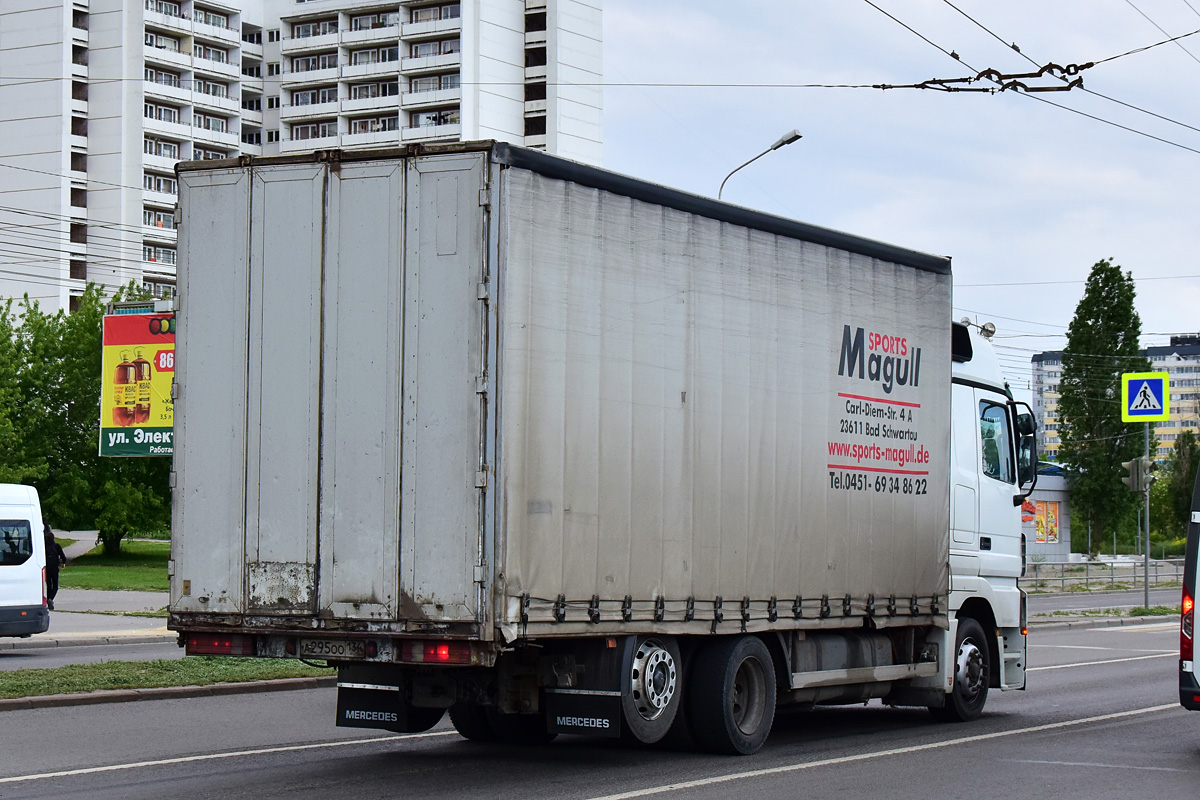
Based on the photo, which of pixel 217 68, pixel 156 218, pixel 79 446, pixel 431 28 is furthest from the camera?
pixel 217 68

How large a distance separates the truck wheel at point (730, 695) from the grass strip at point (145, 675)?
5.12m

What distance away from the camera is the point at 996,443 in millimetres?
13727

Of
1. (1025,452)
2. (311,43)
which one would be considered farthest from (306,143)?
(1025,452)

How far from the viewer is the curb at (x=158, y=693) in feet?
44.8

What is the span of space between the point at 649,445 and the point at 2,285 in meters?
93.5

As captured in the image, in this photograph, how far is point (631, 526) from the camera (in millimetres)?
9562

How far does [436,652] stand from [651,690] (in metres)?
1.65

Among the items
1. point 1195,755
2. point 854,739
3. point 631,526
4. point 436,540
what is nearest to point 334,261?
point 436,540

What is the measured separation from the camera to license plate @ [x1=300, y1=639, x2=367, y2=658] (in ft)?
29.2

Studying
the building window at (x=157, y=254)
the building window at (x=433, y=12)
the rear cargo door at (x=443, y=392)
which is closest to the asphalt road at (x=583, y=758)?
the rear cargo door at (x=443, y=392)

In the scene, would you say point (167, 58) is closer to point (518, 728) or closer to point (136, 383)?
point (136, 383)

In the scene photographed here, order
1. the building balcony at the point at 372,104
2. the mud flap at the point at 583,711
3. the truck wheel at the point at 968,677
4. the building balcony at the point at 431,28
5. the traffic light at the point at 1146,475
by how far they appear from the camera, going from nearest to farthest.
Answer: the mud flap at the point at 583,711 → the truck wheel at the point at 968,677 → the traffic light at the point at 1146,475 → the building balcony at the point at 431,28 → the building balcony at the point at 372,104

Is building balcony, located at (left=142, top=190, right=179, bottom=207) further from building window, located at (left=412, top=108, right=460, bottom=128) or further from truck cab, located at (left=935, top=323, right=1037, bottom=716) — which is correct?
truck cab, located at (left=935, top=323, right=1037, bottom=716)

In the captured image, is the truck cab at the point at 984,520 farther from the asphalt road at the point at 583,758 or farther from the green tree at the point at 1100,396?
the green tree at the point at 1100,396
